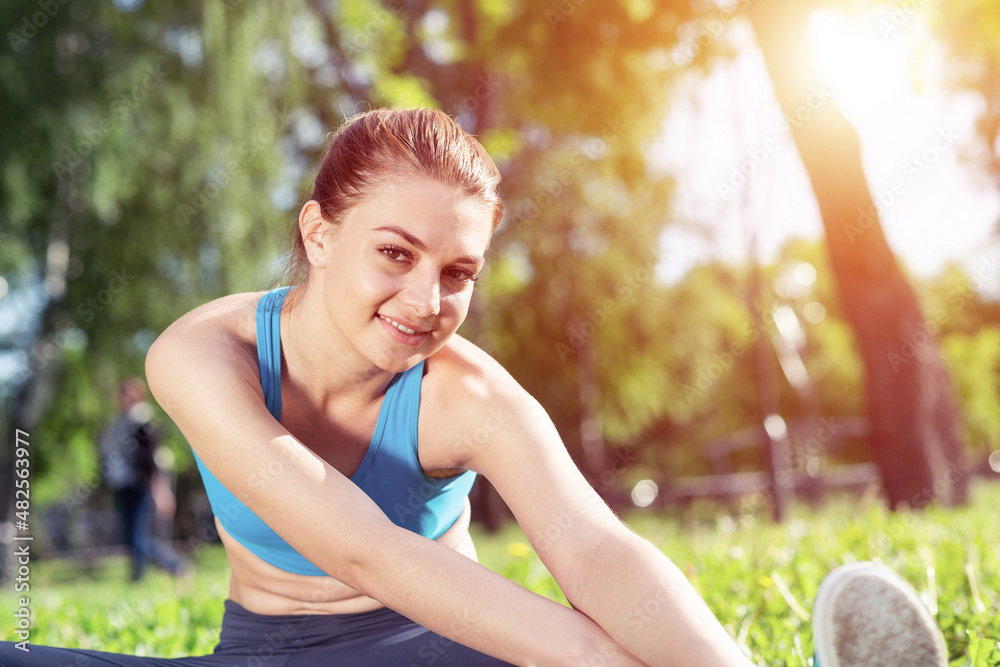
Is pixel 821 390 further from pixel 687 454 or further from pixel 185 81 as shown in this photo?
pixel 185 81

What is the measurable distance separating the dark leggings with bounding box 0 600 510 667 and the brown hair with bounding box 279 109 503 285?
99 cm

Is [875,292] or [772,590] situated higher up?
[875,292]

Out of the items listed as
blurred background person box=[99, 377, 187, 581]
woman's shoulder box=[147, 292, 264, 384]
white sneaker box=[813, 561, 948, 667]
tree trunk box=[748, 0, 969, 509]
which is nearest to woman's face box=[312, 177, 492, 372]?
woman's shoulder box=[147, 292, 264, 384]

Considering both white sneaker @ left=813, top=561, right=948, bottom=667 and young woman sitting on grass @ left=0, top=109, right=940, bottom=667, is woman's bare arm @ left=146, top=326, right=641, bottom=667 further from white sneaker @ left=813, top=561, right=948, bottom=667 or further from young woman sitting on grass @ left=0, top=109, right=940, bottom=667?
white sneaker @ left=813, top=561, right=948, bottom=667

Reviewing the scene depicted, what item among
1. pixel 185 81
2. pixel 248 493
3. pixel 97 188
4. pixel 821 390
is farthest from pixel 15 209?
pixel 821 390

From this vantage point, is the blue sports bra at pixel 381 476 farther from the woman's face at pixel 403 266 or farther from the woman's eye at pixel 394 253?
the woman's eye at pixel 394 253

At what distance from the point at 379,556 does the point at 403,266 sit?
2.03 feet

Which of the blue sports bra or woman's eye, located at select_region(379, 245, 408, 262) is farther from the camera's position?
the blue sports bra

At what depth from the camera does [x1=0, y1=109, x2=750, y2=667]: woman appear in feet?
5.13

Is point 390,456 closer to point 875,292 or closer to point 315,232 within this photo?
→ point 315,232

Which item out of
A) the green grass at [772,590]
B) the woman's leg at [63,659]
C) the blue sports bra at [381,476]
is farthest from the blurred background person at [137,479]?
the woman's leg at [63,659]

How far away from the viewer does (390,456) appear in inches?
77.2

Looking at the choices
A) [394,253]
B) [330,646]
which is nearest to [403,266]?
[394,253]

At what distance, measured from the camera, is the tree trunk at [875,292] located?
6168mm
